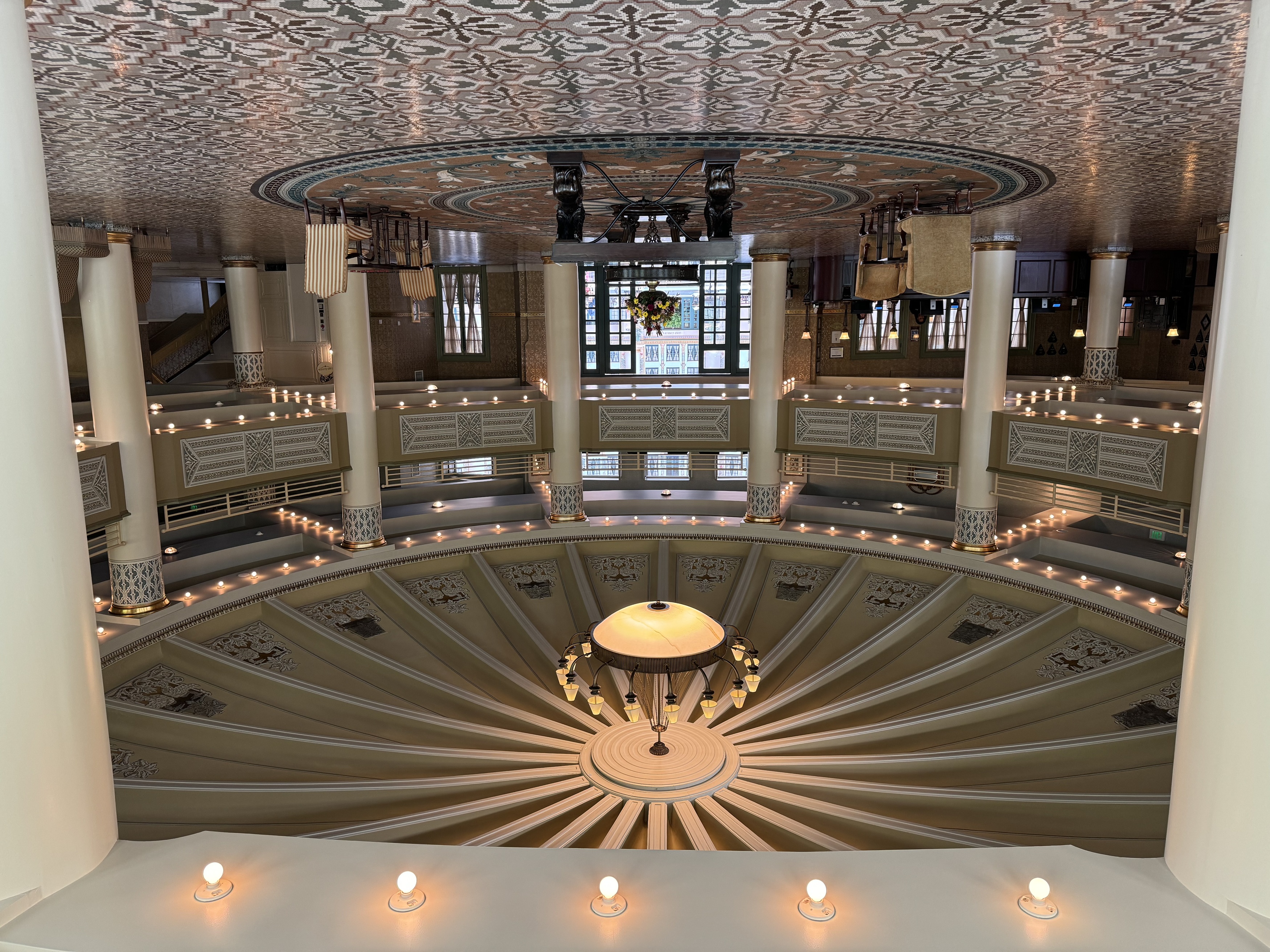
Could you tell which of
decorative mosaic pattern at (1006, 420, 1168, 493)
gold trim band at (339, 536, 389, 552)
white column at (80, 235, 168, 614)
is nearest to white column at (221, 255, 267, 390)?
gold trim band at (339, 536, 389, 552)

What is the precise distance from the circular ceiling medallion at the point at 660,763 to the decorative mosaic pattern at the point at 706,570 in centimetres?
411

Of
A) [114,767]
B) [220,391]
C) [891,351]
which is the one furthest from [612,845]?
[891,351]

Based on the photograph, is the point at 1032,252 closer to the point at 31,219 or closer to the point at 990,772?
the point at 990,772

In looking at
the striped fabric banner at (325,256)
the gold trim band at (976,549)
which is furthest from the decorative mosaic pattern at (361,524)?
the gold trim band at (976,549)

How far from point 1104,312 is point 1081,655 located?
8362 mm

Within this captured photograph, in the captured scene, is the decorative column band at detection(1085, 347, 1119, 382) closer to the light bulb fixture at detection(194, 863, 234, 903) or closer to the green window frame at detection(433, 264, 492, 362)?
the green window frame at detection(433, 264, 492, 362)

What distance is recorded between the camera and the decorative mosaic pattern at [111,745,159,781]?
7.94 meters

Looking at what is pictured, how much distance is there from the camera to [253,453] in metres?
12.5

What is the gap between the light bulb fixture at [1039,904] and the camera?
118 inches

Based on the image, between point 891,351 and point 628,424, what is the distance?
8.16 m

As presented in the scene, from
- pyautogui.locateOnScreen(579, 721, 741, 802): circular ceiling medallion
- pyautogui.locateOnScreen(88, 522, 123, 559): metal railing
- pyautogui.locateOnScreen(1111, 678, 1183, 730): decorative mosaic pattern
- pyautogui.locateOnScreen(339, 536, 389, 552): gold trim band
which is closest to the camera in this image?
pyautogui.locateOnScreen(579, 721, 741, 802): circular ceiling medallion

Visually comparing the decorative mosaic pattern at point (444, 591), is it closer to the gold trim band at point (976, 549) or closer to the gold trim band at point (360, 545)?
the gold trim band at point (360, 545)

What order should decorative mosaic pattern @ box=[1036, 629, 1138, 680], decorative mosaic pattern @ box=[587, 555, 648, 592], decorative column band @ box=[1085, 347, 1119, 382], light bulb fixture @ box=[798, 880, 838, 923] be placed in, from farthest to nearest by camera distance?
1. decorative column band @ box=[1085, 347, 1119, 382]
2. decorative mosaic pattern @ box=[587, 555, 648, 592]
3. decorative mosaic pattern @ box=[1036, 629, 1138, 680]
4. light bulb fixture @ box=[798, 880, 838, 923]

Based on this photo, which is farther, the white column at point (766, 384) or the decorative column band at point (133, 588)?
the white column at point (766, 384)
